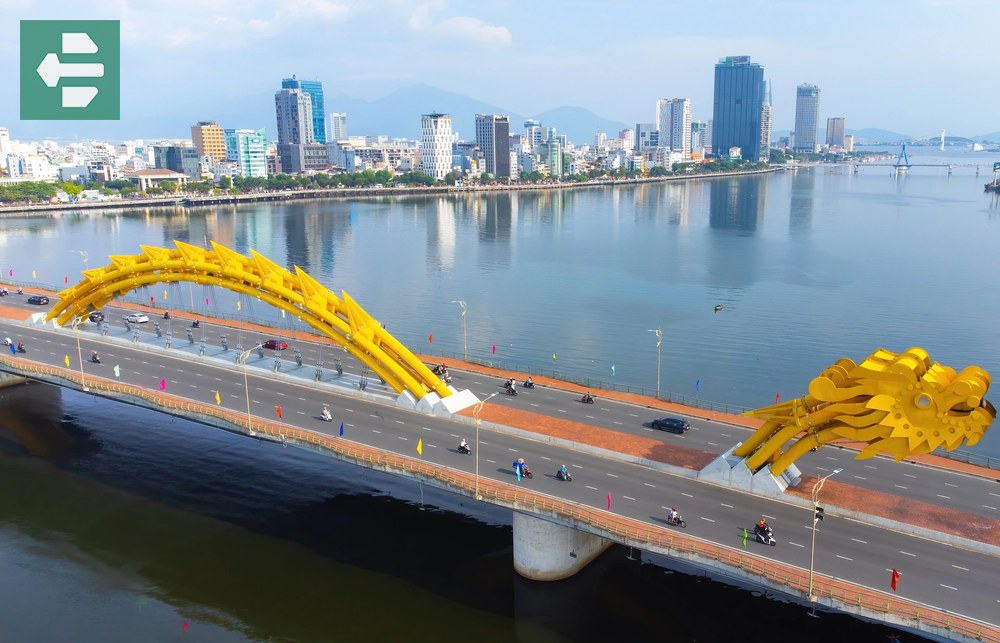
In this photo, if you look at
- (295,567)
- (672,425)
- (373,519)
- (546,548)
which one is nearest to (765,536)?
(546,548)

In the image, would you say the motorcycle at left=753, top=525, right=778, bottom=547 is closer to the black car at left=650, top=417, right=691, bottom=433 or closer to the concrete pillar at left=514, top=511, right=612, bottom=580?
the concrete pillar at left=514, top=511, right=612, bottom=580

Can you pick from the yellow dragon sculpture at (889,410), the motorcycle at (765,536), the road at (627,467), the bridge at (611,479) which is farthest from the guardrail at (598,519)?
the yellow dragon sculpture at (889,410)

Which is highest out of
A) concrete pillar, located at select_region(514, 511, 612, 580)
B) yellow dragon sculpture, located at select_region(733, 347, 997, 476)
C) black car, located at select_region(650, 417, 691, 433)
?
yellow dragon sculpture, located at select_region(733, 347, 997, 476)

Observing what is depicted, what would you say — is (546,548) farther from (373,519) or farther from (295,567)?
(295,567)

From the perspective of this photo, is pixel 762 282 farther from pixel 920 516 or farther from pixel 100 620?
pixel 100 620

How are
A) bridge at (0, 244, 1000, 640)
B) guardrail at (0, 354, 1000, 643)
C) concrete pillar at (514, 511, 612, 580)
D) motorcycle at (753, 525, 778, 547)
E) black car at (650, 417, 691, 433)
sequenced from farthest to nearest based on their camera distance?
black car at (650, 417, 691, 433) → concrete pillar at (514, 511, 612, 580) → motorcycle at (753, 525, 778, 547) → bridge at (0, 244, 1000, 640) → guardrail at (0, 354, 1000, 643)

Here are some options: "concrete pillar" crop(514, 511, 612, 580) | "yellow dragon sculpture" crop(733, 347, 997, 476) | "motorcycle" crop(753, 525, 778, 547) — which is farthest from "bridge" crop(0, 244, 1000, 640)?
"yellow dragon sculpture" crop(733, 347, 997, 476)

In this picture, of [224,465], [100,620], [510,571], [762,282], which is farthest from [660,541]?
[762,282]
